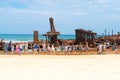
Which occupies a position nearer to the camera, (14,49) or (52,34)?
(14,49)

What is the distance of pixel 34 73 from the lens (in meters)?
19.0

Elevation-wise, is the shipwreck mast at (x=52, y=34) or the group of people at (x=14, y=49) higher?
the shipwreck mast at (x=52, y=34)

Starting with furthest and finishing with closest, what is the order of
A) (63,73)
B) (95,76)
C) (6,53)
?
1. (6,53)
2. (63,73)
3. (95,76)

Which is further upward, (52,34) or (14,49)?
(52,34)

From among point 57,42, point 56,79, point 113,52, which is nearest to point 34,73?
point 56,79

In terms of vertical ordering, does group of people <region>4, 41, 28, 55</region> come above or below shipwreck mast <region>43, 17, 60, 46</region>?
below

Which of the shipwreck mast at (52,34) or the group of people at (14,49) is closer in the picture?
the group of people at (14,49)

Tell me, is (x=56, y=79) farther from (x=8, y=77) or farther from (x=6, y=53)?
(x=6, y=53)

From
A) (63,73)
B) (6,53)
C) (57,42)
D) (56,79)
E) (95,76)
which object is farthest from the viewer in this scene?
(57,42)

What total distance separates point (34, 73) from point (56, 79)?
2698mm

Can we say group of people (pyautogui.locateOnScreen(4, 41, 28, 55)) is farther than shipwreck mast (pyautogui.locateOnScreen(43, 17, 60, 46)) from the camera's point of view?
No

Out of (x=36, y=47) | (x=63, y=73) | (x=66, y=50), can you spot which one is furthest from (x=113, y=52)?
(x=63, y=73)

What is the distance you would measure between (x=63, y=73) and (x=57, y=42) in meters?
25.0

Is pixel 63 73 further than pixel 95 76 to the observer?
Yes
